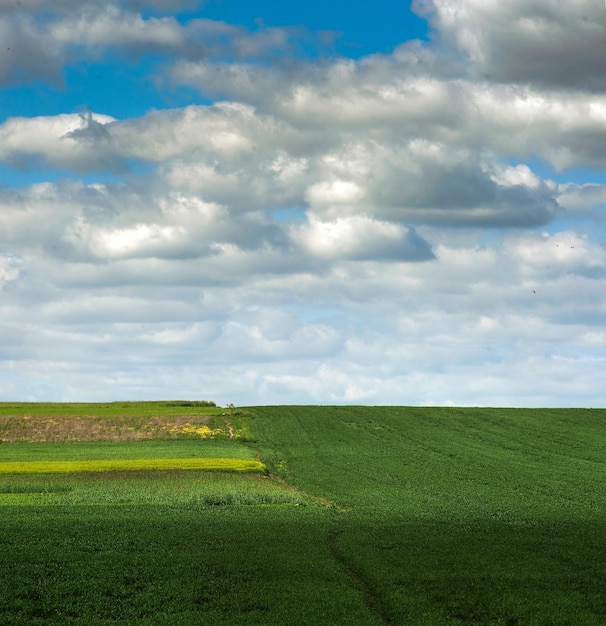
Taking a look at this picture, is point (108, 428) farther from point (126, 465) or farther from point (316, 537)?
point (316, 537)

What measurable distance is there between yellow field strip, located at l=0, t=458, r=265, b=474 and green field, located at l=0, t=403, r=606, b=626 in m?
1.03

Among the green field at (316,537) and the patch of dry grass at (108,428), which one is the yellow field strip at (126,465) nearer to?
the green field at (316,537)

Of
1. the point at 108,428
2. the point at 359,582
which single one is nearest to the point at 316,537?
the point at 359,582

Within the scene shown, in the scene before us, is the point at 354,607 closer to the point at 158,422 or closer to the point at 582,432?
the point at 582,432

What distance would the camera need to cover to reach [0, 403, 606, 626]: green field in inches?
912

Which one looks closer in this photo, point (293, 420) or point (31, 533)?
point (31, 533)

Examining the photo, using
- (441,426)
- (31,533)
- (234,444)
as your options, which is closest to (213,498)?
(31,533)

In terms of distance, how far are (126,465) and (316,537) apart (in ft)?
117

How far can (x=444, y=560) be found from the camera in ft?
93.9

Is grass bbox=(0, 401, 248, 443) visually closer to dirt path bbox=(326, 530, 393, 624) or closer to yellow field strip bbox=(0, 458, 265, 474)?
yellow field strip bbox=(0, 458, 265, 474)

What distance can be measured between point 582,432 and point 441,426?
16.6 meters

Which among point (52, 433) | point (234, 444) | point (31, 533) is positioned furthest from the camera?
point (52, 433)

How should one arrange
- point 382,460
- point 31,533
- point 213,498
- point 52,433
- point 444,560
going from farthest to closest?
point 52,433, point 382,460, point 213,498, point 31,533, point 444,560

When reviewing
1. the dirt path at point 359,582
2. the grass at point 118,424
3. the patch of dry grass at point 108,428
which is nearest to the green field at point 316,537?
the dirt path at point 359,582
